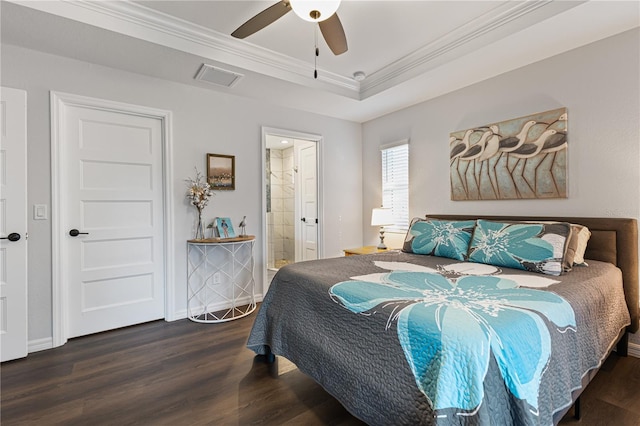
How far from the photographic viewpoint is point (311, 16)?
1841 mm

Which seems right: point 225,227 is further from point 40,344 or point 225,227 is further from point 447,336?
point 447,336

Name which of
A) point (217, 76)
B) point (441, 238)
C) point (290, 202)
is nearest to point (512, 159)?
point (441, 238)

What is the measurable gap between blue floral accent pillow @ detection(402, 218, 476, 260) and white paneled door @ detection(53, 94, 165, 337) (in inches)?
99.0

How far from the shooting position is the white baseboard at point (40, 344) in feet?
8.12

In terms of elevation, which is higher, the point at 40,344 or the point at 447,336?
the point at 447,336

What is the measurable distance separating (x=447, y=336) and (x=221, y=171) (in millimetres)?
2897

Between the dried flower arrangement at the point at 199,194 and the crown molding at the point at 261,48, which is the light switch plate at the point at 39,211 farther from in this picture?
the crown molding at the point at 261,48

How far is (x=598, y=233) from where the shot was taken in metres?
2.39

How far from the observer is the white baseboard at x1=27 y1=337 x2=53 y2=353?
8.12 ft

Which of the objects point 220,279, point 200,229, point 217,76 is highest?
point 217,76

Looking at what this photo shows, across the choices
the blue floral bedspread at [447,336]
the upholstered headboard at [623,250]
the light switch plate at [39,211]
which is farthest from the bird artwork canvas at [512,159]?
the light switch plate at [39,211]

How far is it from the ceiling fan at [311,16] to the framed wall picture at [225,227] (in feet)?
6.18

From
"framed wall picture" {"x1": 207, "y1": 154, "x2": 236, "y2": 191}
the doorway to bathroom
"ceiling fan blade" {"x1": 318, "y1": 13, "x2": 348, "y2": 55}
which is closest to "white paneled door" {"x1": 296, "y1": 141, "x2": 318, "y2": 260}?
the doorway to bathroom

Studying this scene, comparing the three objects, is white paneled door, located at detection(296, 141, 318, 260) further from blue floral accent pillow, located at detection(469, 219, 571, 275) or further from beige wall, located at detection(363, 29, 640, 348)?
blue floral accent pillow, located at detection(469, 219, 571, 275)
